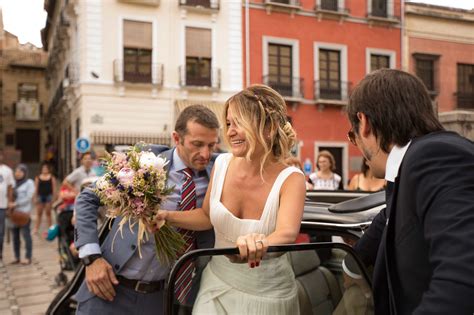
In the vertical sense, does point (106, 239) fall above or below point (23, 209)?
above

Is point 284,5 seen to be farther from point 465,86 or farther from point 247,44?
point 465,86

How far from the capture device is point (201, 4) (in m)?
18.8

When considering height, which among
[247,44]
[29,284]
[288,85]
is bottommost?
[29,284]

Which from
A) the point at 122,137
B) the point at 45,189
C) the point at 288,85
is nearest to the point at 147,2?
the point at 122,137

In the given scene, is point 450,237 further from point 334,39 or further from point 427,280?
point 334,39

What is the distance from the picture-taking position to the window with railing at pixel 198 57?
18797mm

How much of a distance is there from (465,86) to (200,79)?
44.0 ft

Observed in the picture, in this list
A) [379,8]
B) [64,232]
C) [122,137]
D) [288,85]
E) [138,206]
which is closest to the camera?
[138,206]

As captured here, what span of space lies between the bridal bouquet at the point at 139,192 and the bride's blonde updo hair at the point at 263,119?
372 mm

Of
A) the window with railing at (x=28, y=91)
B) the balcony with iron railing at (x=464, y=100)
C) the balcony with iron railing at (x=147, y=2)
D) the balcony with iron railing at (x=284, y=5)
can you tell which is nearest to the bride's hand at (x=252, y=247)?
the balcony with iron railing at (x=147, y=2)

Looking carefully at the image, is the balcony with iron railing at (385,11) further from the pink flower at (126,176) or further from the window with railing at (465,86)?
the pink flower at (126,176)

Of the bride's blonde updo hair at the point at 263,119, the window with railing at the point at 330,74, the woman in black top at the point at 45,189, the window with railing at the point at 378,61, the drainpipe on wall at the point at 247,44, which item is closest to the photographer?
the bride's blonde updo hair at the point at 263,119

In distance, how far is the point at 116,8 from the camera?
58.0ft

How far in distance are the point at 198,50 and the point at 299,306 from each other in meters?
17.8
